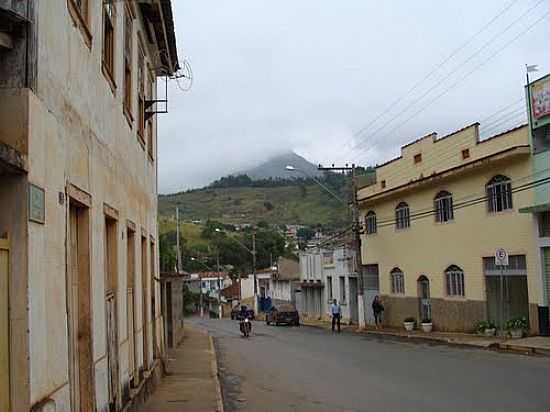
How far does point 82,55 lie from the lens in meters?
7.67

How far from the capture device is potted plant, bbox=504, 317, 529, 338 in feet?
81.8

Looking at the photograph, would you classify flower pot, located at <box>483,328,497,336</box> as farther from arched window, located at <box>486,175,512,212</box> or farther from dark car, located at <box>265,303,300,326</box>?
dark car, located at <box>265,303,300,326</box>

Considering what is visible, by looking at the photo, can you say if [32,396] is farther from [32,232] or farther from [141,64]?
[141,64]

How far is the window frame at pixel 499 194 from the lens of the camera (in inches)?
1041

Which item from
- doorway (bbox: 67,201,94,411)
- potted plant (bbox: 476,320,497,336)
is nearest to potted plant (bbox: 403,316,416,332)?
potted plant (bbox: 476,320,497,336)

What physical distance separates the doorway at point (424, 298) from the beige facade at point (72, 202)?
70.8 ft

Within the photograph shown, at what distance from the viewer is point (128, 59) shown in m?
12.4

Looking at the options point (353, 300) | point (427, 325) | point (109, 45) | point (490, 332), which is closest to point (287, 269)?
point (353, 300)

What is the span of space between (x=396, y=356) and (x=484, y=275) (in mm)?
7644

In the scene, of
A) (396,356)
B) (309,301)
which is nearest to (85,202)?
(396,356)

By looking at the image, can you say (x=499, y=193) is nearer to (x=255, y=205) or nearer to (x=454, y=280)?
(x=454, y=280)

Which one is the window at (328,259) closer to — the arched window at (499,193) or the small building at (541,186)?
the arched window at (499,193)

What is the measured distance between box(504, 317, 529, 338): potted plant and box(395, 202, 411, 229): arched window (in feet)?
34.1

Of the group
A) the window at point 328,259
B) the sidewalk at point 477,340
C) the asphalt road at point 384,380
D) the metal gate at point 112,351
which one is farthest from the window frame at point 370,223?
the metal gate at point 112,351
